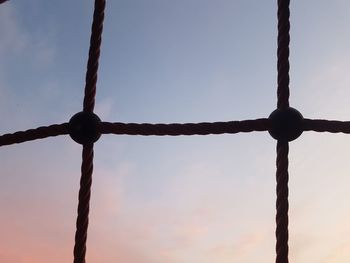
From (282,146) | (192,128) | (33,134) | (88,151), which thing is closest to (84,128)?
(88,151)

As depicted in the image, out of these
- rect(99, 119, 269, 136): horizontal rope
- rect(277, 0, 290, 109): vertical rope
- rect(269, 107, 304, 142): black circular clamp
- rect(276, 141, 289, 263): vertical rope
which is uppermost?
rect(277, 0, 290, 109): vertical rope

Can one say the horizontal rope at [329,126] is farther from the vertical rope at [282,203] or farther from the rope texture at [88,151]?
the rope texture at [88,151]

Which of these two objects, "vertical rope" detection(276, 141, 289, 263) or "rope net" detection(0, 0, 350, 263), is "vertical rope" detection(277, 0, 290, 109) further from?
"vertical rope" detection(276, 141, 289, 263)

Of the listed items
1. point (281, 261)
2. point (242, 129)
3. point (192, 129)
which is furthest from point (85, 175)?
point (281, 261)

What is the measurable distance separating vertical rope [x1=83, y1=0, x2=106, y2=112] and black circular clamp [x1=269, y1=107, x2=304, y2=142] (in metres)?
0.50

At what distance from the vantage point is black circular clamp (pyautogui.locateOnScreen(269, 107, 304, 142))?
157 centimetres

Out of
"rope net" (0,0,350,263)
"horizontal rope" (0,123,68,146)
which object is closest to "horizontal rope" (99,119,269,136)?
Result: "rope net" (0,0,350,263)

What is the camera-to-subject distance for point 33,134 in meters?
1.75

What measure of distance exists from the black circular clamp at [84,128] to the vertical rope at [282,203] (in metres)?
0.48

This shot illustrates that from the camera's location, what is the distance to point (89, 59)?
1771 mm

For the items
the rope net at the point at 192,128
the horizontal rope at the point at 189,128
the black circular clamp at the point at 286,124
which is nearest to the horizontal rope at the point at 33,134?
the rope net at the point at 192,128

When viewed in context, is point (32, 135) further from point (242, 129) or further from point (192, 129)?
point (242, 129)

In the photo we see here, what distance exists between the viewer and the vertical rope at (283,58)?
1.63 meters

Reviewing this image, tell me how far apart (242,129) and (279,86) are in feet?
0.49
